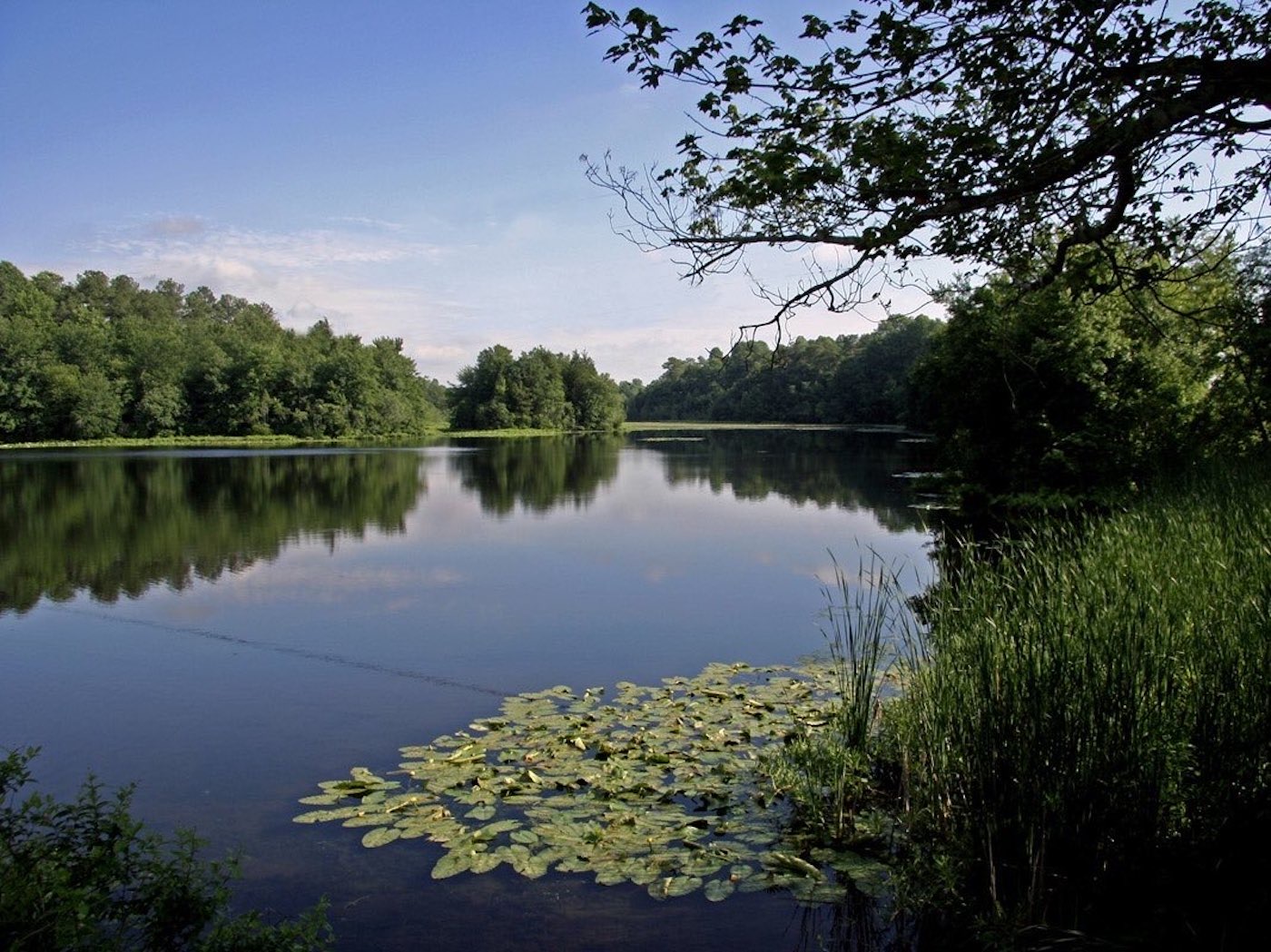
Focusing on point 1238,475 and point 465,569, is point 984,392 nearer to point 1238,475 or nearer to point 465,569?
point 1238,475

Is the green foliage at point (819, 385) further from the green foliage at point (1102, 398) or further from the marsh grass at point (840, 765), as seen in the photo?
the marsh grass at point (840, 765)

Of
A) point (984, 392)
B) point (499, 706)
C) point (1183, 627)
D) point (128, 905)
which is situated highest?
point (984, 392)

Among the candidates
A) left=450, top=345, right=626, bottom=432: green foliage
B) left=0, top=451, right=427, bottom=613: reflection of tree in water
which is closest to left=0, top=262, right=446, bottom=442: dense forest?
left=450, top=345, right=626, bottom=432: green foliage

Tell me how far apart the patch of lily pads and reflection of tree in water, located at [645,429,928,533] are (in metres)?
13.1

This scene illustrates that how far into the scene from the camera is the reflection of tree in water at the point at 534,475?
28.0m

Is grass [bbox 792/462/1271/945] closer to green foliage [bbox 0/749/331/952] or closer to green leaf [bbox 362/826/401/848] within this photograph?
green leaf [bbox 362/826/401/848]

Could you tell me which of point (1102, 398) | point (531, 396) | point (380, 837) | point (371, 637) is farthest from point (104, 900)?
point (531, 396)

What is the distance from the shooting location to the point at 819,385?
360ft

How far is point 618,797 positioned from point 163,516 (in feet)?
65.4

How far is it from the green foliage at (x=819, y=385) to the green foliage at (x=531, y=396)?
55.9ft

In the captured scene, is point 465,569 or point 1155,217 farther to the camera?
point 465,569

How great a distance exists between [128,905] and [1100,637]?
503 cm

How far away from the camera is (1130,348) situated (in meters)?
19.0

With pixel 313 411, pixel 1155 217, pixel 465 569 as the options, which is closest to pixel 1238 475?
pixel 1155 217
